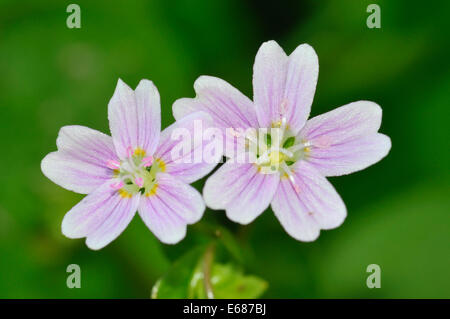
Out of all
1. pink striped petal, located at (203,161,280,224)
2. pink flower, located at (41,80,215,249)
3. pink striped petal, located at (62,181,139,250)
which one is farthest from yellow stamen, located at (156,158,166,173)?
pink striped petal, located at (203,161,280,224)

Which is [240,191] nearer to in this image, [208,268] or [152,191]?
[152,191]

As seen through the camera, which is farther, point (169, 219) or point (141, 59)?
point (141, 59)

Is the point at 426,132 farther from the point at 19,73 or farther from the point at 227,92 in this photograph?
the point at 19,73

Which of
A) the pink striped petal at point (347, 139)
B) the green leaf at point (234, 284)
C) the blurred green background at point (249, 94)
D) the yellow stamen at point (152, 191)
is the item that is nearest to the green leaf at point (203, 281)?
the green leaf at point (234, 284)

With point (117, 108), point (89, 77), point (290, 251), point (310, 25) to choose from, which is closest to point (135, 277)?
point (290, 251)

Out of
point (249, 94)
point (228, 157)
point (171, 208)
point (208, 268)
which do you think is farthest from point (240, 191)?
point (249, 94)
